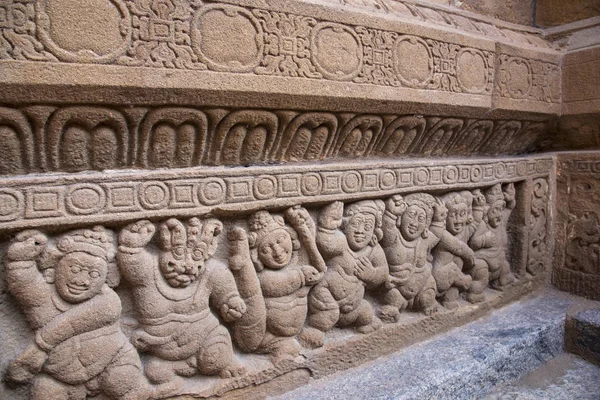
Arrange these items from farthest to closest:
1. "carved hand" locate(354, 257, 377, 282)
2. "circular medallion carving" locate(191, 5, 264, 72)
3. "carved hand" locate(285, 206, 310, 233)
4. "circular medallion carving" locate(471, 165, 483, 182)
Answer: "circular medallion carving" locate(471, 165, 483, 182)
"carved hand" locate(354, 257, 377, 282)
"carved hand" locate(285, 206, 310, 233)
"circular medallion carving" locate(191, 5, 264, 72)

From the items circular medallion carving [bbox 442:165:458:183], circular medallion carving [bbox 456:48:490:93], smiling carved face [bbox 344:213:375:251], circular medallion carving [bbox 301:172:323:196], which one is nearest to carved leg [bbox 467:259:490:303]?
circular medallion carving [bbox 442:165:458:183]

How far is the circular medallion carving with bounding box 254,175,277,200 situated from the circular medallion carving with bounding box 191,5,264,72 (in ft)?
1.48

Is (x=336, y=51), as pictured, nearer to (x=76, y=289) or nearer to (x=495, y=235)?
(x=76, y=289)

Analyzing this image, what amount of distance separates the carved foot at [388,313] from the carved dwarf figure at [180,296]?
840mm

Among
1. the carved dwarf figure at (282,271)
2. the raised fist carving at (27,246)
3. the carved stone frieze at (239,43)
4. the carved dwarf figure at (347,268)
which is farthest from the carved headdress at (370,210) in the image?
the raised fist carving at (27,246)

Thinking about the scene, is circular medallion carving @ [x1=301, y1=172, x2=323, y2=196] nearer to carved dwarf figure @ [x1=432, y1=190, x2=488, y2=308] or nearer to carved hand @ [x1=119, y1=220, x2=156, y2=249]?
carved hand @ [x1=119, y1=220, x2=156, y2=249]

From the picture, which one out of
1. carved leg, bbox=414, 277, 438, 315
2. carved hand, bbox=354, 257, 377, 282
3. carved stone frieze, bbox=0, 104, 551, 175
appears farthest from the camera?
carved leg, bbox=414, 277, 438, 315

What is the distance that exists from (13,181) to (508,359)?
2465mm

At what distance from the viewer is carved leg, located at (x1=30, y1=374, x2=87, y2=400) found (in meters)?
1.71

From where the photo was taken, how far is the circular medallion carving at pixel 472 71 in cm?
253

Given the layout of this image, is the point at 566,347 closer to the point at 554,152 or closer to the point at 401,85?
the point at 554,152

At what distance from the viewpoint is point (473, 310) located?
2941 mm

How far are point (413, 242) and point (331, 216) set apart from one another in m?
0.60

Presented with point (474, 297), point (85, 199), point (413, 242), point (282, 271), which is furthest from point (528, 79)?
point (85, 199)
